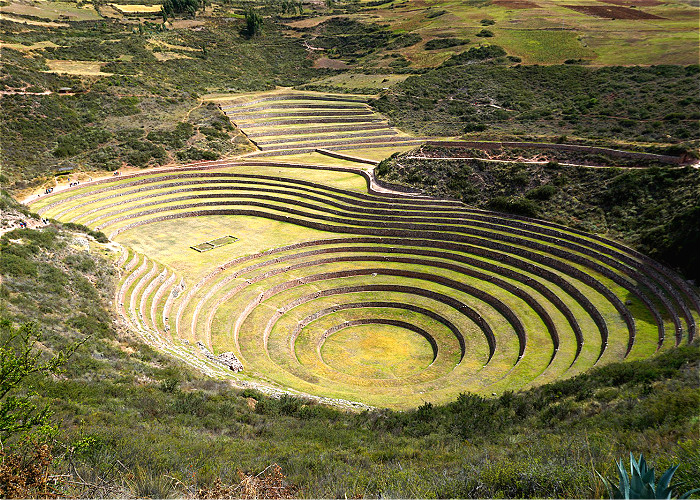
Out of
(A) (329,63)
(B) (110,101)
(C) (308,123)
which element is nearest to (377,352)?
(C) (308,123)

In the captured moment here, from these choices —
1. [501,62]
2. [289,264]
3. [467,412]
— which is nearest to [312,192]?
[289,264]

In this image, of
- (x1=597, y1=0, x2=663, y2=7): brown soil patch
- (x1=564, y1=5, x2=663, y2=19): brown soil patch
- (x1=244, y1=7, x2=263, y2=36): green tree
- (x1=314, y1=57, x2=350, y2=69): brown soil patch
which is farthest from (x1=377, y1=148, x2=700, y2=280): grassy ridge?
(x1=244, y1=7, x2=263, y2=36): green tree

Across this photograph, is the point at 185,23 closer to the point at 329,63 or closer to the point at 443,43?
the point at 329,63

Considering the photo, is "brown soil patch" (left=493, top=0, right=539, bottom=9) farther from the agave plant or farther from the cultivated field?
the agave plant

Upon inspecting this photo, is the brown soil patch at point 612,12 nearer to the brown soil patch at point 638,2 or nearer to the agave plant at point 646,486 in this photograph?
the brown soil patch at point 638,2

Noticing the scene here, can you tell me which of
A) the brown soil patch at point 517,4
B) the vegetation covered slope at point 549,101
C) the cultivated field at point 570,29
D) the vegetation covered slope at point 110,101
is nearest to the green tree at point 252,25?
the vegetation covered slope at point 110,101

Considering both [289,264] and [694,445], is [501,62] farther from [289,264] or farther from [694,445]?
[694,445]

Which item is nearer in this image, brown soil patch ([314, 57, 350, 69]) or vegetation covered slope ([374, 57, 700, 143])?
vegetation covered slope ([374, 57, 700, 143])
